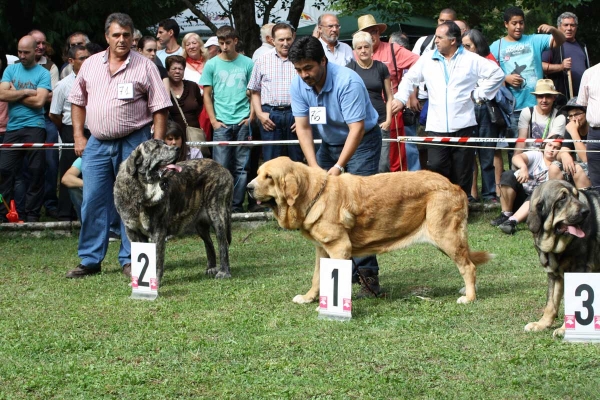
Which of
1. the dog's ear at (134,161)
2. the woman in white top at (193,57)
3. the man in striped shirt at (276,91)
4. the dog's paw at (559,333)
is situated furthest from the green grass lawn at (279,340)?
the woman in white top at (193,57)

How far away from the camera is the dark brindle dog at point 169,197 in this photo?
319 inches

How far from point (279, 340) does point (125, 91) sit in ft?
10.8

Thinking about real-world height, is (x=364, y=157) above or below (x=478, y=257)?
above

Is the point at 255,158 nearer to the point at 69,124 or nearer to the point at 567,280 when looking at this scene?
the point at 69,124

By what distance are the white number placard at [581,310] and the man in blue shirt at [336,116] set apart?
2102 mm

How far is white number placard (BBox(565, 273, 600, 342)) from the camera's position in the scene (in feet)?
19.1

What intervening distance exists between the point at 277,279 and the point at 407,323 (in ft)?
7.34

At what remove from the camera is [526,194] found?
11234 mm

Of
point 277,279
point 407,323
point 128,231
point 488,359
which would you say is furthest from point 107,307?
point 488,359

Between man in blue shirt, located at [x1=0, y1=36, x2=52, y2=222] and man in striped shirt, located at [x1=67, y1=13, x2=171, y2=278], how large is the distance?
3.57 m

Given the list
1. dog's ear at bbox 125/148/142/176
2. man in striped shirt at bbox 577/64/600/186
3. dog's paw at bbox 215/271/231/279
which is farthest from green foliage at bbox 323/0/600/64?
dog's ear at bbox 125/148/142/176

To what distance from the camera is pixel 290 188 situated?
6.81m

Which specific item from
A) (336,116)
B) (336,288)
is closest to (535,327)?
(336,288)

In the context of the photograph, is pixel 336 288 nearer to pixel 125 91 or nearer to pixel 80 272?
pixel 125 91
